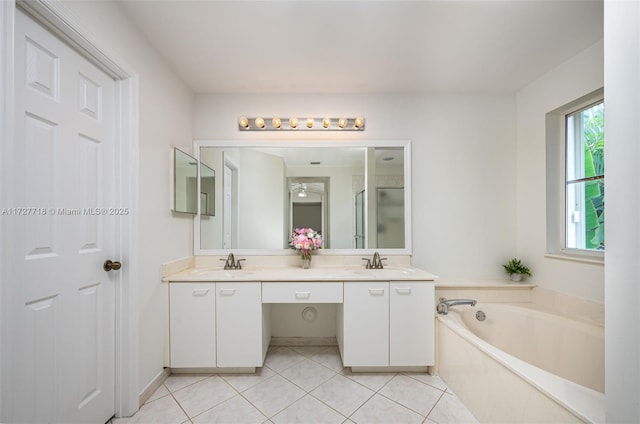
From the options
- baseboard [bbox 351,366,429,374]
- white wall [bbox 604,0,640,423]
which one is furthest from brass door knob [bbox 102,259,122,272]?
white wall [bbox 604,0,640,423]

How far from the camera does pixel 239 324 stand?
187 centimetres

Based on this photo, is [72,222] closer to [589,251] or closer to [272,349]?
[272,349]

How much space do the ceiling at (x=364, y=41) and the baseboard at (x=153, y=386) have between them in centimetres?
222

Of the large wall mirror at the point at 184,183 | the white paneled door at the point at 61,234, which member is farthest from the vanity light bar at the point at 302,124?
the white paneled door at the point at 61,234

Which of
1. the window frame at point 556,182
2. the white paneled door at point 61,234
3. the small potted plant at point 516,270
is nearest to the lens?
the white paneled door at point 61,234

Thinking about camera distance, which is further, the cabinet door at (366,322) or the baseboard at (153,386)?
the cabinet door at (366,322)

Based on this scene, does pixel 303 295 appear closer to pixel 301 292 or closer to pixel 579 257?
pixel 301 292

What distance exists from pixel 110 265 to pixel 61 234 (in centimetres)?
31

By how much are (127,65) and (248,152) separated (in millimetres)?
1051

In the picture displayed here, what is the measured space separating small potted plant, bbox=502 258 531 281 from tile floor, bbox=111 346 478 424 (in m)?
1.13

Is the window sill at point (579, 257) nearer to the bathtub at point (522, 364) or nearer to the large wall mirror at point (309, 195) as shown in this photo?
the bathtub at point (522, 364)

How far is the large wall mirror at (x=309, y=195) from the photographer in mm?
2365

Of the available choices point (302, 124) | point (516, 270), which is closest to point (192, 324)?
point (302, 124)

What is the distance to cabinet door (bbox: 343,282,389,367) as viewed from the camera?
1.89 m
